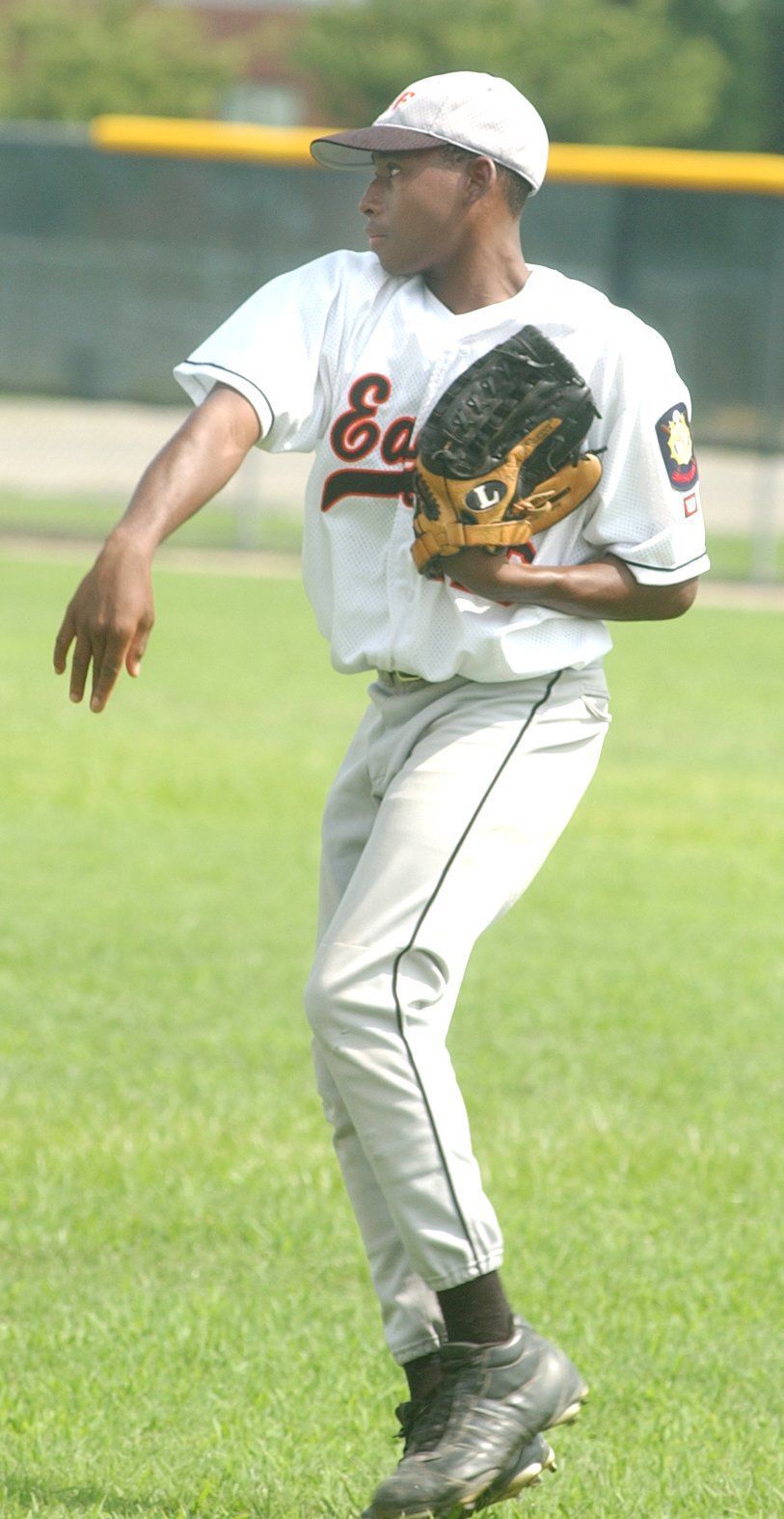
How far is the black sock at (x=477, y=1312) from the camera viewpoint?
10.1ft

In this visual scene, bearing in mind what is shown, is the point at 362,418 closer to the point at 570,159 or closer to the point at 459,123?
the point at 459,123

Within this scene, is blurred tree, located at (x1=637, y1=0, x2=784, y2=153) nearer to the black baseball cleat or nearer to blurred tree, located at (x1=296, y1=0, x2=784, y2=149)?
blurred tree, located at (x1=296, y1=0, x2=784, y2=149)

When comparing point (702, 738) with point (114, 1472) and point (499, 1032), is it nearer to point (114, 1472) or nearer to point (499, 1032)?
point (499, 1032)

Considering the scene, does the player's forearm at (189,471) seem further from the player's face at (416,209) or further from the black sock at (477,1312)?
the black sock at (477,1312)

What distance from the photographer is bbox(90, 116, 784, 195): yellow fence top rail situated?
19.6 metres

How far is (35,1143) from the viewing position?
4.96 metres

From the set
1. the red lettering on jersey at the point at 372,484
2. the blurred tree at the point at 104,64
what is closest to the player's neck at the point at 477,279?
the red lettering on jersey at the point at 372,484

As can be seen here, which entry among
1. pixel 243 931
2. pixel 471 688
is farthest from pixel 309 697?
pixel 471 688

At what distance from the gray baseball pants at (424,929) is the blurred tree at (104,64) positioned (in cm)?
3108

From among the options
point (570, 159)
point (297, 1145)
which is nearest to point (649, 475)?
point (297, 1145)

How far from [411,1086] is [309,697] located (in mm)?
9402

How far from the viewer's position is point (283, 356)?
310cm

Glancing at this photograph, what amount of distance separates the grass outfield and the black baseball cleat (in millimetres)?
214

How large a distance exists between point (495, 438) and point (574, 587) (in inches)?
10.4
